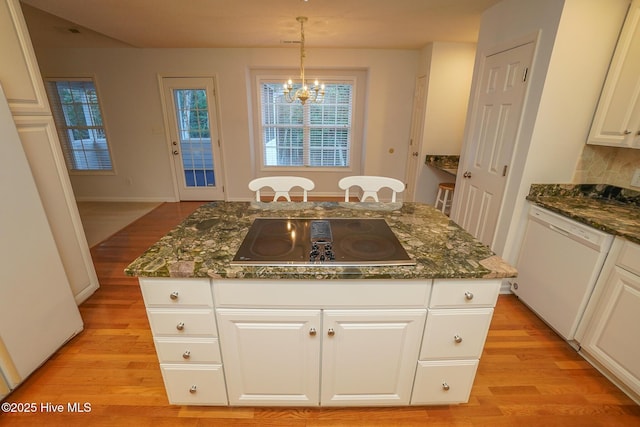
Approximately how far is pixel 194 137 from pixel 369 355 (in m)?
4.43

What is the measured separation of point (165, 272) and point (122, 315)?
151 centimetres

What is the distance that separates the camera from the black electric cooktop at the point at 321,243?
3.57 feet

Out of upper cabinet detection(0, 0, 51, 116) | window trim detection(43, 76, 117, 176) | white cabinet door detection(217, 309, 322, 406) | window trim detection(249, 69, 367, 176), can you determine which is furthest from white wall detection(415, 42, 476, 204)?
window trim detection(43, 76, 117, 176)

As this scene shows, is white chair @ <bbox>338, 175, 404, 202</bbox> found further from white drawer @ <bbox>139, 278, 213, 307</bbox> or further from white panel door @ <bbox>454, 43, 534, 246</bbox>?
white drawer @ <bbox>139, 278, 213, 307</bbox>

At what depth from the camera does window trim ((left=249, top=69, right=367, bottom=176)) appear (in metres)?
4.43

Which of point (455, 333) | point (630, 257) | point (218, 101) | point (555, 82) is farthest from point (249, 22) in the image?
point (630, 257)

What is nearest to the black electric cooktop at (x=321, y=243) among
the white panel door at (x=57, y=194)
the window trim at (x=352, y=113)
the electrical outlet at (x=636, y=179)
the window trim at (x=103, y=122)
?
the white panel door at (x=57, y=194)

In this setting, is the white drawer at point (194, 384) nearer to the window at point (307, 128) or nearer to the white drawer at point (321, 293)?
the white drawer at point (321, 293)

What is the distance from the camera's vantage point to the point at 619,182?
2023 millimetres

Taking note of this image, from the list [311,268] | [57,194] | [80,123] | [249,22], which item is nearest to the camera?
[311,268]

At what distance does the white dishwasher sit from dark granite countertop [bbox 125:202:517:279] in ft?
2.93

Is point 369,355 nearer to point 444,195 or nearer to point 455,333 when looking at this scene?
point 455,333

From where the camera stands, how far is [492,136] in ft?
7.77

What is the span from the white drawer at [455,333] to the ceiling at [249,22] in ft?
8.25
